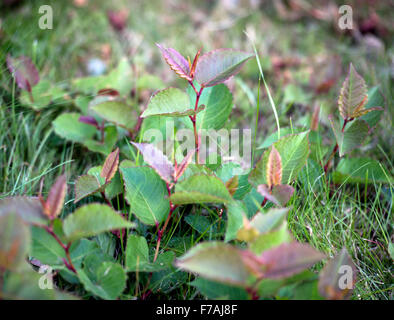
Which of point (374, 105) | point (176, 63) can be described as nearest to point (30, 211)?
point (176, 63)

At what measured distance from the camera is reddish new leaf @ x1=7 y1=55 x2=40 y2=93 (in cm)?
139

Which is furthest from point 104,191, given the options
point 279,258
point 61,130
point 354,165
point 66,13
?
point 66,13

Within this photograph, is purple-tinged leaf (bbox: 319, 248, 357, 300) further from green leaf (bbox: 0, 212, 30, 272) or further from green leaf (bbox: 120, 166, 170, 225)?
green leaf (bbox: 0, 212, 30, 272)

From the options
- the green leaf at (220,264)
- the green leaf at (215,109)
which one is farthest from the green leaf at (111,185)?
the green leaf at (220,264)

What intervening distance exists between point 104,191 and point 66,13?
1552 millimetres

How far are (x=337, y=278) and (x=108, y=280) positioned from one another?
49cm

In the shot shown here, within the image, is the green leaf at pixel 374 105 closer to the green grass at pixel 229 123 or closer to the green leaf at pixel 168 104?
the green grass at pixel 229 123

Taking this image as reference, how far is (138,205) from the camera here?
961 mm

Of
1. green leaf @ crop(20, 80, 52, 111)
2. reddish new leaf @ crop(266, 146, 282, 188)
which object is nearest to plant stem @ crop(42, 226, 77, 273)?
reddish new leaf @ crop(266, 146, 282, 188)

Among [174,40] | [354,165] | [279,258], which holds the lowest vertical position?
[279,258]

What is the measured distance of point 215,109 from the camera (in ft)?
3.84

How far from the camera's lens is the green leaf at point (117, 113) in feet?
4.06

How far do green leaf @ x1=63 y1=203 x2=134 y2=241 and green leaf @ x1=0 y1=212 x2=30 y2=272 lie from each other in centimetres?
13

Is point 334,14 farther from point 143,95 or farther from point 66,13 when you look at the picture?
point 66,13
